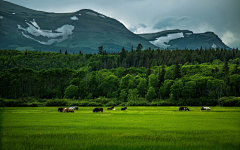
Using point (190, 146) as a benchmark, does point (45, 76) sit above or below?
above

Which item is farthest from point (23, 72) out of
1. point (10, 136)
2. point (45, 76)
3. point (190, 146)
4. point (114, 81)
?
point (190, 146)

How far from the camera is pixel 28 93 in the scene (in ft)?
422

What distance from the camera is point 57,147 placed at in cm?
1432

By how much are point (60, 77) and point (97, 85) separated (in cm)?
2933

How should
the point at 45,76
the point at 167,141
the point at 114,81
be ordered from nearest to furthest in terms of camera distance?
the point at 167,141
the point at 114,81
the point at 45,76

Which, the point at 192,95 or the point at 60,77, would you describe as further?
the point at 60,77

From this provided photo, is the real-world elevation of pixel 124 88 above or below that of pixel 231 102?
above

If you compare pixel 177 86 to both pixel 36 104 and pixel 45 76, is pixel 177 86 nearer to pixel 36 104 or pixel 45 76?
pixel 36 104

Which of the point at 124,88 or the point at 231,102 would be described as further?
the point at 124,88

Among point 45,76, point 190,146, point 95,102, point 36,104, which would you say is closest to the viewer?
point 190,146

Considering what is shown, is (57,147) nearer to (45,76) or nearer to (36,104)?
(36,104)

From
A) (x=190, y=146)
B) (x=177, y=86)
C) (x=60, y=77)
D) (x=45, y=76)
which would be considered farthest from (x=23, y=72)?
(x=190, y=146)

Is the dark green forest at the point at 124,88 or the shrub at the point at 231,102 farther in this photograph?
the dark green forest at the point at 124,88

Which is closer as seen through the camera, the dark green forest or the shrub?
the shrub
